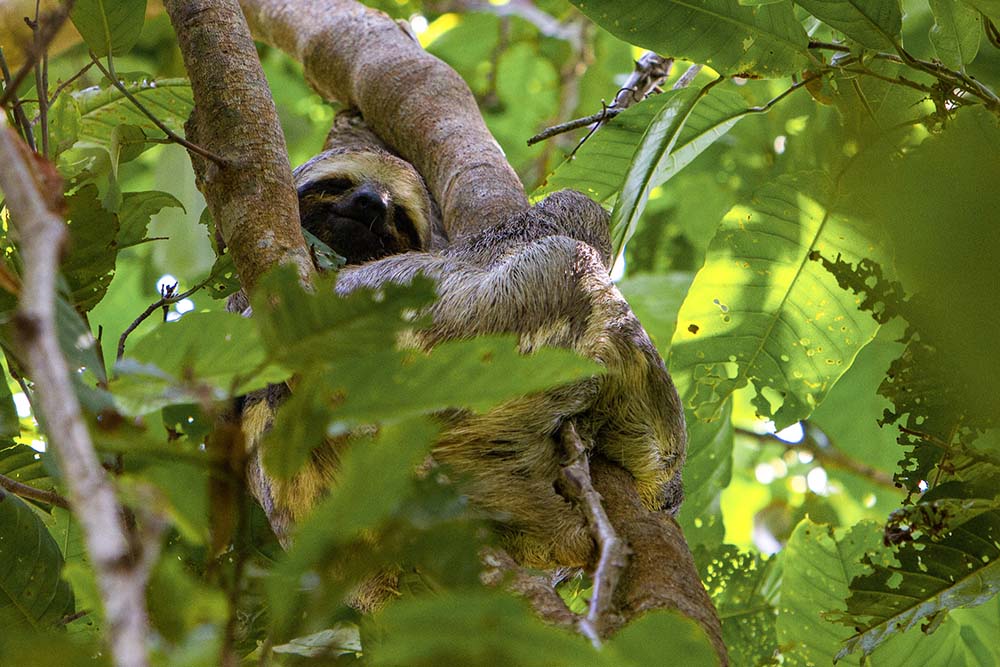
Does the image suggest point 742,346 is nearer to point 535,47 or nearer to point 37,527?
point 37,527

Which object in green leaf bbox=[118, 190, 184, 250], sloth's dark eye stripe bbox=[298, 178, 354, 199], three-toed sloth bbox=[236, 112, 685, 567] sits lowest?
three-toed sloth bbox=[236, 112, 685, 567]

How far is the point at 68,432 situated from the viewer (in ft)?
3.02

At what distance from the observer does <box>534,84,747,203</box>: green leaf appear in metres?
3.28

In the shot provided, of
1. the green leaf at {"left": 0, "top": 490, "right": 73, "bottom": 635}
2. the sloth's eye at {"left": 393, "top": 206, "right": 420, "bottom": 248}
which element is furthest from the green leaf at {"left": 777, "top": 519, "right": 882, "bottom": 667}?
the sloth's eye at {"left": 393, "top": 206, "right": 420, "bottom": 248}

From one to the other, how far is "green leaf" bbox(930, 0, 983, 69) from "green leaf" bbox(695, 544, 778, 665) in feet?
6.40

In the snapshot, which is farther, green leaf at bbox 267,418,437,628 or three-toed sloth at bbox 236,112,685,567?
three-toed sloth at bbox 236,112,685,567

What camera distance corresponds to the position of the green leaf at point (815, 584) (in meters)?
3.13

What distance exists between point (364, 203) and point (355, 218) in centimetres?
12

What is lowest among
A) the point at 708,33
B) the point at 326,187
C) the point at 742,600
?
the point at 742,600

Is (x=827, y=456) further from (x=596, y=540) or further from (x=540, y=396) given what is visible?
(x=596, y=540)

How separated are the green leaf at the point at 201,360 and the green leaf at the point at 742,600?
256cm

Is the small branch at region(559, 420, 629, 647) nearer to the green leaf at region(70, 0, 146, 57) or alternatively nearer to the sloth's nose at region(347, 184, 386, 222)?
the green leaf at region(70, 0, 146, 57)

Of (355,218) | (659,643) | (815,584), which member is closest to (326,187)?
(355,218)

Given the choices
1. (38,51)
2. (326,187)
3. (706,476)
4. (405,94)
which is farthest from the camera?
(326,187)
